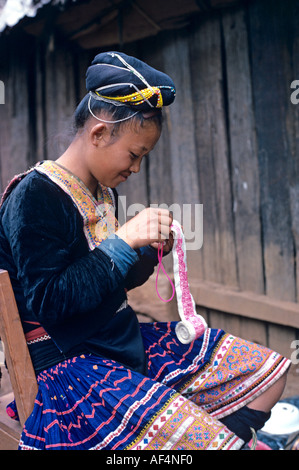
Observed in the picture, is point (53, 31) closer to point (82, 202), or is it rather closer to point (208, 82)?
point (208, 82)

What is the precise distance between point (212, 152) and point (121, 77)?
1886 millimetres

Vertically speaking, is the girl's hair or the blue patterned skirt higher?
the girl's hair

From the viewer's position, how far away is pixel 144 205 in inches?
153

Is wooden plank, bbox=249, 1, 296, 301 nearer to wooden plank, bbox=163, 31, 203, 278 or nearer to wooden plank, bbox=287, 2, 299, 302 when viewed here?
wooden plank, bbox=287, 2, 299, 302

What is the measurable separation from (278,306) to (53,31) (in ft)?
8.86

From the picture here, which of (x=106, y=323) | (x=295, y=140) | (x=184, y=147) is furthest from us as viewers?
(x=184, y=147)

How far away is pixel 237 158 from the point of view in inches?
127

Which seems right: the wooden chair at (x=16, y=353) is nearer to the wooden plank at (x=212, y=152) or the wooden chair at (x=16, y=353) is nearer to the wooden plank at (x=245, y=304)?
the wooden plank at (x=245, y=304)

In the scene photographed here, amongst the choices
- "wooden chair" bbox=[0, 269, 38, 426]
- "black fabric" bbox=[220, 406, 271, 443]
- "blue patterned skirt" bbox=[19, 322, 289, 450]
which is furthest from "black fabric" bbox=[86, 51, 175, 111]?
"black fabric" bbox=[220, 406, 271, 443]

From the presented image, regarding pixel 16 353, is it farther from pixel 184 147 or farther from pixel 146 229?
pixel 184 147

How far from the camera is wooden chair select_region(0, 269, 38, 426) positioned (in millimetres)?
1500

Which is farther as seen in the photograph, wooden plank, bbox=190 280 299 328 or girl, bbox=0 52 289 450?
wooden plank, bbox=190 280 299 328

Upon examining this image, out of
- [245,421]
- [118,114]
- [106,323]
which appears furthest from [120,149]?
[245,421]
